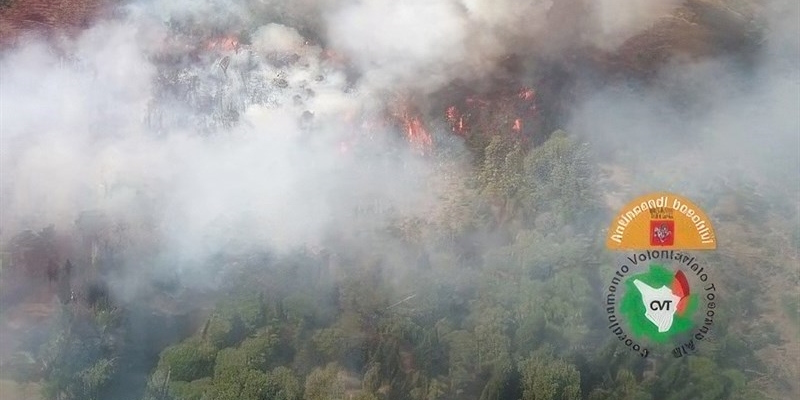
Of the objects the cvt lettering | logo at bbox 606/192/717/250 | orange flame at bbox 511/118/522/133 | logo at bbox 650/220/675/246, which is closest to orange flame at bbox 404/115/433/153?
orange flame at bbox 511/118/522/133

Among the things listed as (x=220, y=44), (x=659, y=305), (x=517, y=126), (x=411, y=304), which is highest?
(x=220, y=44)

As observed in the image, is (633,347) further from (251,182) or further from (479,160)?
(251,182)

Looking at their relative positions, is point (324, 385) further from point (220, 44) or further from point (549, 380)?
point (220, 44)

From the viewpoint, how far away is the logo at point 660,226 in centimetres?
1372

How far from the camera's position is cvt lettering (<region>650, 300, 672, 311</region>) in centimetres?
1390

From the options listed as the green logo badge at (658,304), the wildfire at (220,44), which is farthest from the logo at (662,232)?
the wildfire at (220,44)

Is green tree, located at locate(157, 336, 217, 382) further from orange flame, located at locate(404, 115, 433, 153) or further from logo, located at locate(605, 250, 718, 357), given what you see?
logo, located at locate(605, 250, 718, 357)

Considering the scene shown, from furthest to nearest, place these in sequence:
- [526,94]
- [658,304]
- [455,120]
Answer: [526,94], [455,120], [658,304]

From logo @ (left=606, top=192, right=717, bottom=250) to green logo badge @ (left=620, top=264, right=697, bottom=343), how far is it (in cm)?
56

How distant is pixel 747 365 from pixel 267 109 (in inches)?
465

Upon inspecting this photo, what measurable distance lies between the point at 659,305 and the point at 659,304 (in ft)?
0.07

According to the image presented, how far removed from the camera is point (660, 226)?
541 inches

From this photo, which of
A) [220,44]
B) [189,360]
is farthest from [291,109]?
[189,360]

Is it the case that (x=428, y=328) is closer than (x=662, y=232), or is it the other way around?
(x=662, y=232)
